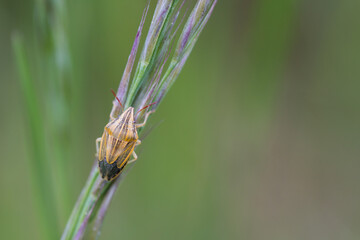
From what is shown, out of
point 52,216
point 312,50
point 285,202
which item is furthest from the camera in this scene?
point 285,202

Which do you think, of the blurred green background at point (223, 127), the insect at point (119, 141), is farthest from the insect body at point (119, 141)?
the blurred green background at point (223, 127)

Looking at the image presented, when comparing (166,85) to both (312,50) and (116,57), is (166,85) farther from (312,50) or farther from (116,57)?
(312,50)

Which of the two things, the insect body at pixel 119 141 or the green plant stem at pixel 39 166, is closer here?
the green plant stem at pixel 39 166

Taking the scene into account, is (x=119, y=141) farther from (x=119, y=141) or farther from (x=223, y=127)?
(x=223, y=127)

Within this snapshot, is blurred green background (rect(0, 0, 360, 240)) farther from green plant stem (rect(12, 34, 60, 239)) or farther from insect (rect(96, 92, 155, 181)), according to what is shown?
insect (rect(96, 92, 155, 181))

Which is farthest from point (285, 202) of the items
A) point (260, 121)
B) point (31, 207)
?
point (31, 207)

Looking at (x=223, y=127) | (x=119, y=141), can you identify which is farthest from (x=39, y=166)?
(x=223, y=127)

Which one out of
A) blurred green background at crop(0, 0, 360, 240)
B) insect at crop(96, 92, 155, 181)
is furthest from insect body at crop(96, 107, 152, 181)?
blurred green background at crop(0, 0, 360, 240)

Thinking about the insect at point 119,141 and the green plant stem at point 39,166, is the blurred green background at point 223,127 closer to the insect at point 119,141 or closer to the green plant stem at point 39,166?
the green plant stem at point 39,166
